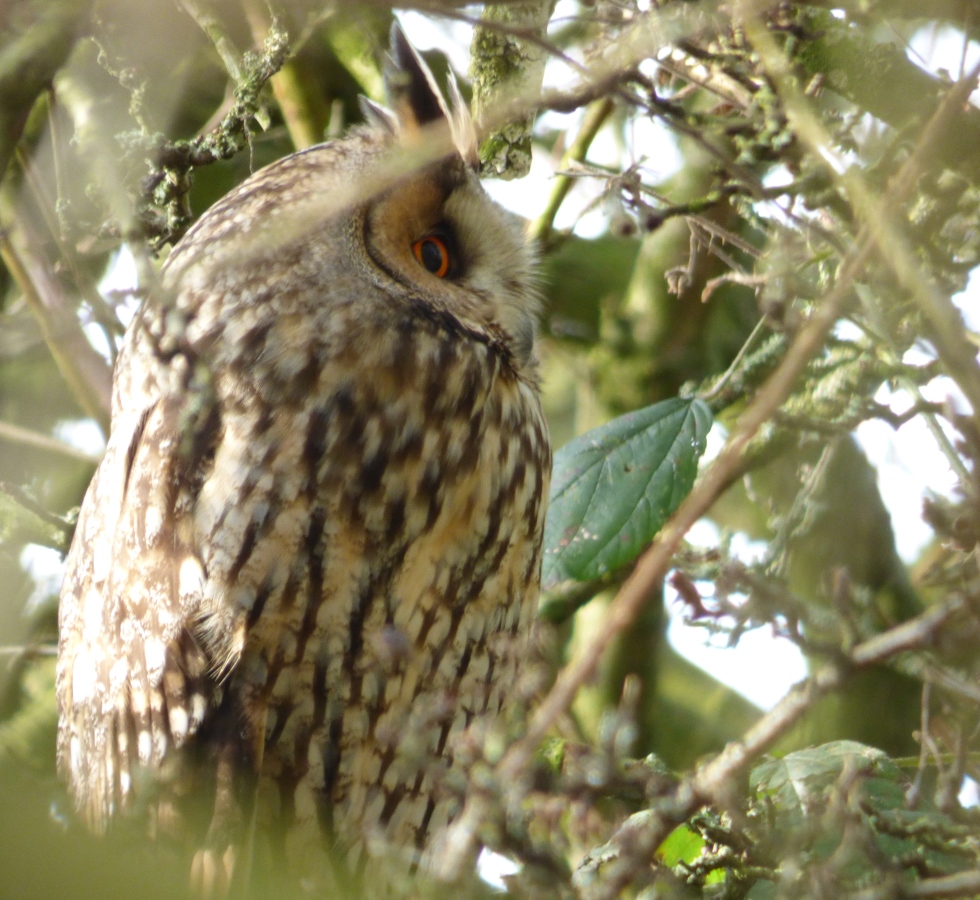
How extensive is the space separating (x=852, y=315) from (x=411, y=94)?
1.03 metres

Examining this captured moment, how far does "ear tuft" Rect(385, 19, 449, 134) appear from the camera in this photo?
7.04 ft

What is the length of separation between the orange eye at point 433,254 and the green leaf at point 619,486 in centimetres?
41

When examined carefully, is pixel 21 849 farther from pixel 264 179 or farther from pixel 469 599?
pixel 264 179

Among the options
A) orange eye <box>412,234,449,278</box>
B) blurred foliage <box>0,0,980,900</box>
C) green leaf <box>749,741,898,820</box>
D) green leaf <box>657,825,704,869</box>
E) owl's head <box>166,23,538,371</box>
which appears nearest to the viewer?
blurred foliage <box>0,0,980,900</box>

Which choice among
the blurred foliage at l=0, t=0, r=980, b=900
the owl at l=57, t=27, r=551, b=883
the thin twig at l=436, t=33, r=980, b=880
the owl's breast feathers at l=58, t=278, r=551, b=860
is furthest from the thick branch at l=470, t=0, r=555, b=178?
the thin twig at l=436, t=33, r=980, b=880

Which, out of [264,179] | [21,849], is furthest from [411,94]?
[21,849]

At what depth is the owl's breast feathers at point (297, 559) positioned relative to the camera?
1.80 meters

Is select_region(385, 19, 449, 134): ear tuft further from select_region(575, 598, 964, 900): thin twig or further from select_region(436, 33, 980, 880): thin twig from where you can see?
select_region(575, 598, 964, 900): thin twig

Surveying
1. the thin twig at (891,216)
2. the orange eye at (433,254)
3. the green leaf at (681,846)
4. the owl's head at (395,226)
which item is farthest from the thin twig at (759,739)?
the orange eye at (433,254)

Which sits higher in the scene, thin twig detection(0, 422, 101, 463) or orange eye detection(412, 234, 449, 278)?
orange eye detection(412, 234, 449, 278)

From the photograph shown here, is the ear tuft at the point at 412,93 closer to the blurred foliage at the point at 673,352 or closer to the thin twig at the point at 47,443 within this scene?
the blurred foliage at the point at 673,352

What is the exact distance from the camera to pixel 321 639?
182cm

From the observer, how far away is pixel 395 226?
203 cm

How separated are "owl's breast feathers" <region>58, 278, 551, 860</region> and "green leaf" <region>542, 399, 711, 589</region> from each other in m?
0.10
